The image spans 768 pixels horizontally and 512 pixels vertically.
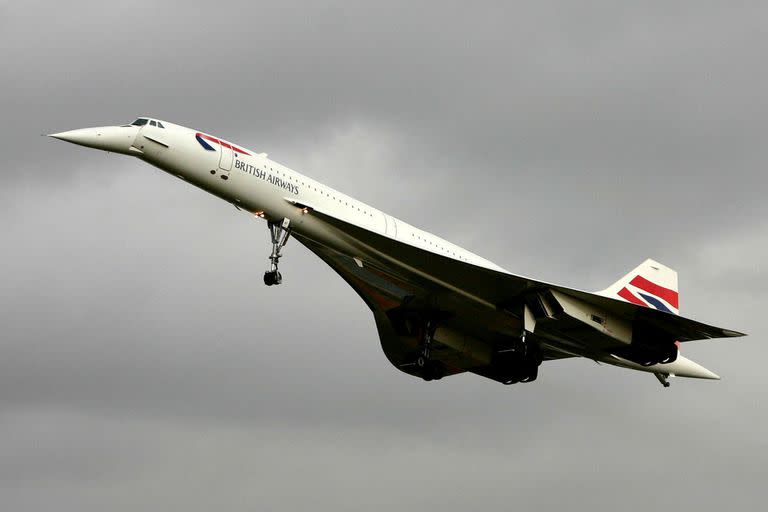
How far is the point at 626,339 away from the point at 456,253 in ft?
14.5

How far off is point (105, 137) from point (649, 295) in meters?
14.6

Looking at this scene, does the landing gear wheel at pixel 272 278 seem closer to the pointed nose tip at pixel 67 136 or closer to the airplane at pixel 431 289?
the airplane at pixel 431 289

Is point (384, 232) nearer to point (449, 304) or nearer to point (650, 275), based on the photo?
point (449, 304)

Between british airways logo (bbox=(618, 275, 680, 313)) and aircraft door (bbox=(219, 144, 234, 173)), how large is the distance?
11167 millimetres

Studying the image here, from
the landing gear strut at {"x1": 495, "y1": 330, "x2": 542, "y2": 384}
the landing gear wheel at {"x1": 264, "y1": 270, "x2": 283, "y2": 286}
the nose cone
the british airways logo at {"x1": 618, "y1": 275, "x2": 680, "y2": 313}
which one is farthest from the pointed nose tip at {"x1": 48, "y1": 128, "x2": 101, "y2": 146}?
the british airways logo at {"x1": 618, "y1": 275, "x2": 680, "y2": 313}

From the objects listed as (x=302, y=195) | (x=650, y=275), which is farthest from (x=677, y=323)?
(x=302, y=195)

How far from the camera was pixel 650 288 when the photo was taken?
34094 millimetres

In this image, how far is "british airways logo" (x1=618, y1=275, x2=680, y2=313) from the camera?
33.8m

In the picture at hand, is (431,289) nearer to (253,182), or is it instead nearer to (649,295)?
(253,182)

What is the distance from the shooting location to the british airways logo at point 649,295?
33812mm

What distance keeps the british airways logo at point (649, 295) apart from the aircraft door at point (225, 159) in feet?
A: 36.6

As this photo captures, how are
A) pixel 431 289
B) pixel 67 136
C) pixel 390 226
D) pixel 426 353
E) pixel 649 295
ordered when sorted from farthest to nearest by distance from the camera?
pixel 649 295
pixel 426 353
pixel 431 289
pixel 390 226
pixel 67 136

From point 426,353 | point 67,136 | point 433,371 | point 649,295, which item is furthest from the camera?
point 433,371

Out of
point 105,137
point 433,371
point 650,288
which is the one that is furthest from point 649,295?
point 105,137
